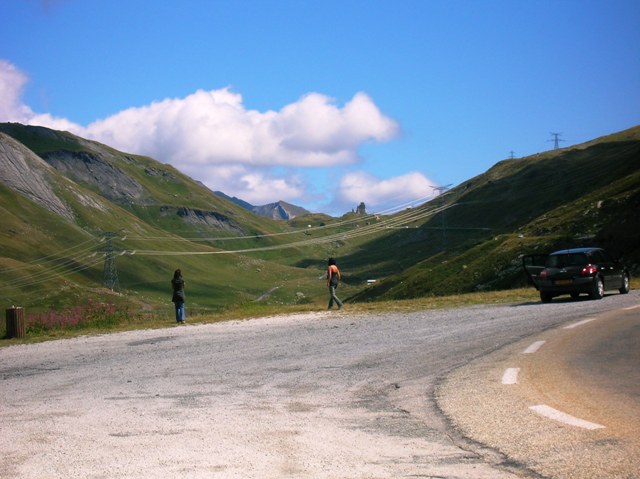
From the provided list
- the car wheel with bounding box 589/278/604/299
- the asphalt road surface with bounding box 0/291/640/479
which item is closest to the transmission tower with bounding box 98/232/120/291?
the car wheel with bounding box 589/278/604/299

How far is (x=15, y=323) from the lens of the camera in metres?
26.5

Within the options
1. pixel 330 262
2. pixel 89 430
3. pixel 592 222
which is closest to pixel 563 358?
pixel 89 430

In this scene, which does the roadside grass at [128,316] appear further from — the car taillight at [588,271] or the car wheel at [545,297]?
the car taillight at [588,271]

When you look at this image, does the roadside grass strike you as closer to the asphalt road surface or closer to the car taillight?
the car taillight

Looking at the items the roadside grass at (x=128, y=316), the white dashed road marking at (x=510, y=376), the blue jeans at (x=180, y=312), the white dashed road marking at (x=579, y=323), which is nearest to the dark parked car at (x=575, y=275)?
the roadside grass at (x=128, y=316)

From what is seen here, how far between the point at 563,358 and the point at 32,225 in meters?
199

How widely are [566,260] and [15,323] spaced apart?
69.2 ft

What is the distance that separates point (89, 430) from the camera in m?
8.91

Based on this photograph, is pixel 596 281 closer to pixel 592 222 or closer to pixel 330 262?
pixel 330 262

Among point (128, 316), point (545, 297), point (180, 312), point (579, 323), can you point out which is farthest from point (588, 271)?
point (128, 316)

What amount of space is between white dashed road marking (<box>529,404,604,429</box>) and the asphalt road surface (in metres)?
0.06

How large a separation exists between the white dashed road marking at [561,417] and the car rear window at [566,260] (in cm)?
2119

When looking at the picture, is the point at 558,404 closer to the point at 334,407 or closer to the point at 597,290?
the point at 334,407

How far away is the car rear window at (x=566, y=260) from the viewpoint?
2892 centimetres
